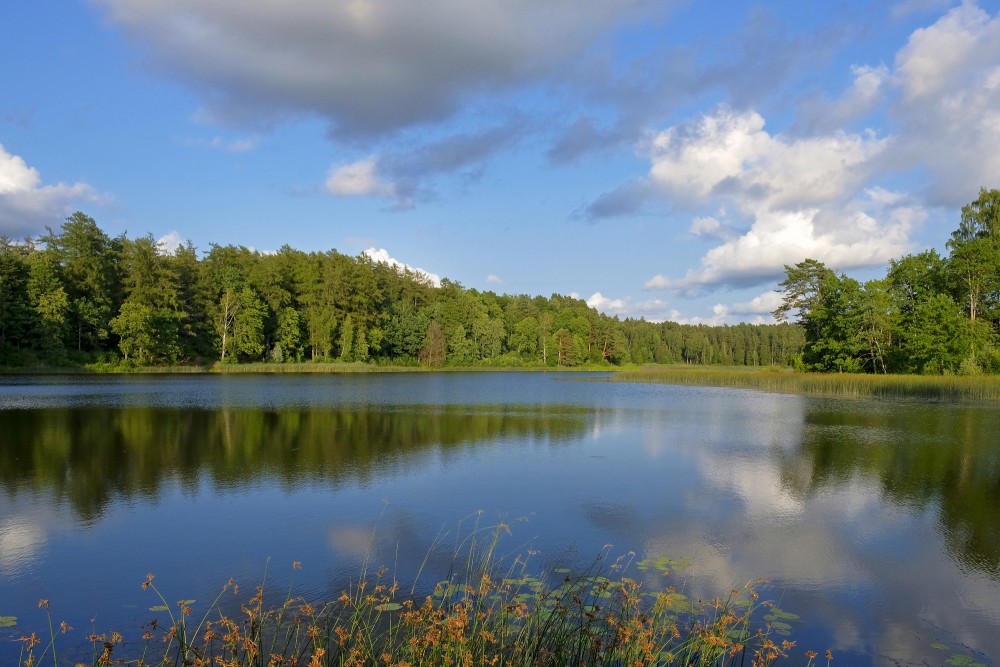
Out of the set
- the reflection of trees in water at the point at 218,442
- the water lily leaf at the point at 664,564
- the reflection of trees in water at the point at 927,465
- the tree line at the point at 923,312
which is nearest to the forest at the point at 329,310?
the tree line at the point at 923,312

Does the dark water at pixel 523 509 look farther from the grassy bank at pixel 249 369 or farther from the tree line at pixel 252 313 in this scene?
the tree line at pixel 252 313

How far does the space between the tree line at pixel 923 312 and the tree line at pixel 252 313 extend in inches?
1694

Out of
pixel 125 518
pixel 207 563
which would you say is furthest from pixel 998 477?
pixel 125 518

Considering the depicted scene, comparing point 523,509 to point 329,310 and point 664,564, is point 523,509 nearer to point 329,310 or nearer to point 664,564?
point 664,564

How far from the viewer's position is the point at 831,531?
8.62m

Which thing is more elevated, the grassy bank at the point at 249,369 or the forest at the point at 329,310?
the forest at the point at 329,310

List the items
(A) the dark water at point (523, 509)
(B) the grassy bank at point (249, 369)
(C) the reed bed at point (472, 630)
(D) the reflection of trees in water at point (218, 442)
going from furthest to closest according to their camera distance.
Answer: (B) the grassy bank at point (249, 369), (D) the reflection of trees in water at point (218, 442), (A) the dark water at point (523, 509), (C) the reed bed at point (472, 630)

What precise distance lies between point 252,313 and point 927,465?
58.7 m

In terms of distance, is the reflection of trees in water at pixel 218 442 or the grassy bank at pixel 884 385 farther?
the grassy bank at pixel 884 385

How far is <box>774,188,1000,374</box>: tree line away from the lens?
40000mm

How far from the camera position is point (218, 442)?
15.4 m

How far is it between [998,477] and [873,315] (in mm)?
36150

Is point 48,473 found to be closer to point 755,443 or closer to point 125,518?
point 125,518

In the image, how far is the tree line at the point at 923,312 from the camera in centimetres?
4000
